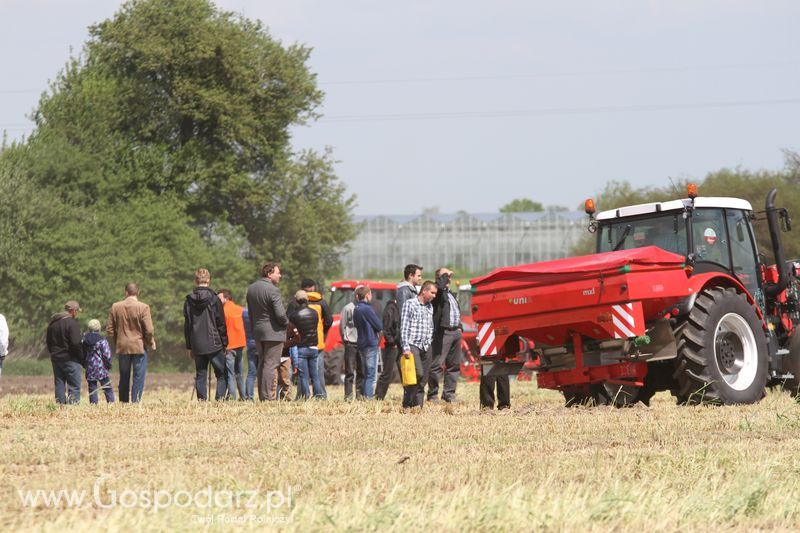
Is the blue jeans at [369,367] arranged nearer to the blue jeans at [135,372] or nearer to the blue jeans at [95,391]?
the blue jeans at [135,372]

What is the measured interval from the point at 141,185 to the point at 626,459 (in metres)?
40.6

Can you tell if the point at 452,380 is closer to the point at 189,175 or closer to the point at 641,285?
the point at 641,285

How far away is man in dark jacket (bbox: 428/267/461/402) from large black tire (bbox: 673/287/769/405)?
12.0 feet

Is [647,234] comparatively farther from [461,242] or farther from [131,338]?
[461,242]

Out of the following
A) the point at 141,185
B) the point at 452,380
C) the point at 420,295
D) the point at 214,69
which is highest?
the point at 214,69

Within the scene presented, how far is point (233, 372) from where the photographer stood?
64.0 feet

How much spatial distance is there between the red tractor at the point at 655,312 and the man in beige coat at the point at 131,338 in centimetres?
472

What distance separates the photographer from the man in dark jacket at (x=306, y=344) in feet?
60.2

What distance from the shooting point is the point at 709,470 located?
28.6ft

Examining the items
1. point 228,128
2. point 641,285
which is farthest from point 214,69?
point 641,285

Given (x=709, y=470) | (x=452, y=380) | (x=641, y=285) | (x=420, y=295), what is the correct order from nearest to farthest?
(x=709, y=470) < (x=641, y=285) < (x=420, y=295) < (x=452, y=380)

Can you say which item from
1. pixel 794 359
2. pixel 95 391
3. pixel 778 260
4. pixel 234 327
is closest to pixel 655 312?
pixel 778 260

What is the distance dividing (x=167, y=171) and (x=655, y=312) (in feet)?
119

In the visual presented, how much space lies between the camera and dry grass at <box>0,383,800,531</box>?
7082 mm
